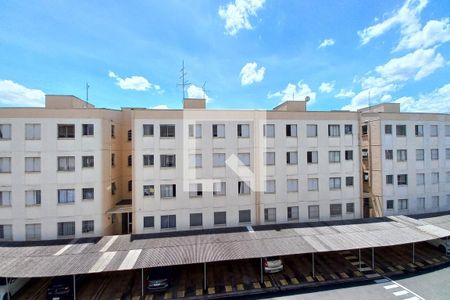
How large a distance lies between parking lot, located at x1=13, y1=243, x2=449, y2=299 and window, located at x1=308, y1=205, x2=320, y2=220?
3852 mm

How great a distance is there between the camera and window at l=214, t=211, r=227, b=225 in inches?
917

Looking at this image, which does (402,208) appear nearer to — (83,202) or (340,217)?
(340,217)

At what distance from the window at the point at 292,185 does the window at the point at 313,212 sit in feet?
8.70

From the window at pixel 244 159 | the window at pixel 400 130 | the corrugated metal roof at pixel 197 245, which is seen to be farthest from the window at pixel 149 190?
the window at pixel 400 130

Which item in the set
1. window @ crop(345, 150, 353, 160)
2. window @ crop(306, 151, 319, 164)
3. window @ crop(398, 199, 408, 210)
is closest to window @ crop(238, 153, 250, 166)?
window @ crop(306, 151, 319, 164)

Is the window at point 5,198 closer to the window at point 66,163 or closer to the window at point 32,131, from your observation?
the window at point 66,163

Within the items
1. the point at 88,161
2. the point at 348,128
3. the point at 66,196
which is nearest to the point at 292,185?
the point at 348,128

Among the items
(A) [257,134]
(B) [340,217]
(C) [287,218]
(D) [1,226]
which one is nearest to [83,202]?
(D) [1,226]

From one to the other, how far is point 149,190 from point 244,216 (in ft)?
33.4

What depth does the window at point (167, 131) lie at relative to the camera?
2253 cm

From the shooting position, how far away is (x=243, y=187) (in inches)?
933

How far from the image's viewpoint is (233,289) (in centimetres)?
1761

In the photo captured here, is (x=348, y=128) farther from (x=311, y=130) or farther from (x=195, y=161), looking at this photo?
(x=195, y=161)

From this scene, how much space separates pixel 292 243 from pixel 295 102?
1582cm
